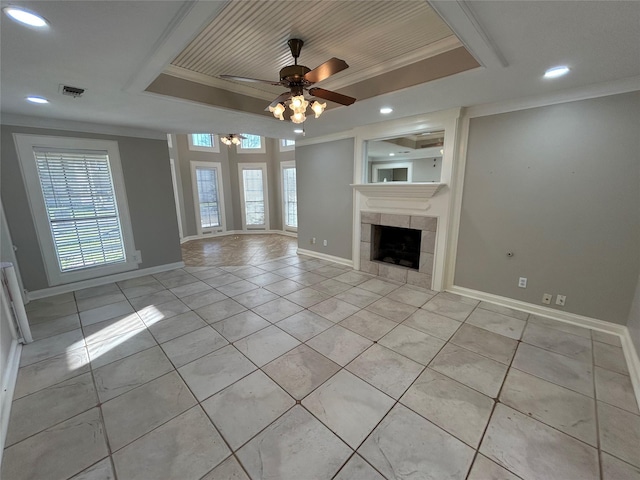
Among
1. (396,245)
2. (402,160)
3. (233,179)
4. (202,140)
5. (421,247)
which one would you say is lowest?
(396,245)

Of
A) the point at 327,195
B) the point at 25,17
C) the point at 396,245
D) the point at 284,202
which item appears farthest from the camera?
the point at 284,202

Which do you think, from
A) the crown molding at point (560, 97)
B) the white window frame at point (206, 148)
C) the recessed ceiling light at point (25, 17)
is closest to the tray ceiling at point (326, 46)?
the recessed ceiling light at point (25, 17)

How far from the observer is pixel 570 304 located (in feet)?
8.92

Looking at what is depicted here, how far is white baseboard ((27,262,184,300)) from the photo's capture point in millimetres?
3512

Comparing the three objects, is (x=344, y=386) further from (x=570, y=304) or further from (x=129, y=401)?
(x=570, y=304)

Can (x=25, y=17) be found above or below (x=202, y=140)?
below

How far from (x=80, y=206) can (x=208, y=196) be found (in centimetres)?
397

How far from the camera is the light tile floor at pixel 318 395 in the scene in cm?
137

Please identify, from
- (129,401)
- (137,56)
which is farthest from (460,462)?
(137,56)

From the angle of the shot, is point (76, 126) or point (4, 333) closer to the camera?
point (4, 333)

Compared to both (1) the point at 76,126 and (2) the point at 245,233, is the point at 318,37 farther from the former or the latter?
(2) the point at 245,233

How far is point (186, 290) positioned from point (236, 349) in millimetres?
1825

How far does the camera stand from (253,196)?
317 inches

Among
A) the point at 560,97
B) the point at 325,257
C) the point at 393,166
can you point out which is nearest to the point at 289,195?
the point at 325,257
